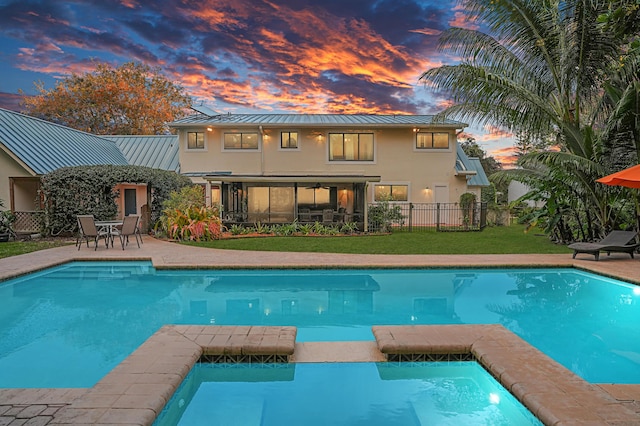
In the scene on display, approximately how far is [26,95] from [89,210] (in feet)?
74.4

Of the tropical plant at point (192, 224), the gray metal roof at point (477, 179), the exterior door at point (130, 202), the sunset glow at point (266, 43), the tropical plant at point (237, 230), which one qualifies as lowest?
the tropical plant at point (237, 230)

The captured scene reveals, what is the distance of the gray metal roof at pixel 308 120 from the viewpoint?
20594mm

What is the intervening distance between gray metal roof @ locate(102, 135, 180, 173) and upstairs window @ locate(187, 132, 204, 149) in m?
1.81

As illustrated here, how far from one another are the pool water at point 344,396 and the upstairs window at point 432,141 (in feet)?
59.6

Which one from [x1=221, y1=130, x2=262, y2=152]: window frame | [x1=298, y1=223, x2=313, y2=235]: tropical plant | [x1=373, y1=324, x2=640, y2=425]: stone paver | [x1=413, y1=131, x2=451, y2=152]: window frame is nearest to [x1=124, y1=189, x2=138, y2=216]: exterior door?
[x1=221, y1=130, x2=262, y2=152]: window frame

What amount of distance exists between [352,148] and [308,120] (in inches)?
114

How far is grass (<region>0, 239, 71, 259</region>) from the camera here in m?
12.3

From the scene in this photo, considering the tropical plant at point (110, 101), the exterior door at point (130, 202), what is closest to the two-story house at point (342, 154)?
the exterior door at point (130, 202)

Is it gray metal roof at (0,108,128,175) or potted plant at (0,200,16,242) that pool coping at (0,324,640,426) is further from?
gray metal roof at (0,108,128,175)

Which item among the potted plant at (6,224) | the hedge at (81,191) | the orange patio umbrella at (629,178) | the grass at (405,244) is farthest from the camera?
the hedge at (81,191)

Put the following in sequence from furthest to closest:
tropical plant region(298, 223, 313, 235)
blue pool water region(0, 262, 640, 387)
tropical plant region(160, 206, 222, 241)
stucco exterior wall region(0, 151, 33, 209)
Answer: tropical plant region(298, 223, 313, 235), stucco exterior wall region(0, 151, 33, 209), tropical plant region(160, 206, 222, 241), blue pool water region(0, 262, 640, 387)

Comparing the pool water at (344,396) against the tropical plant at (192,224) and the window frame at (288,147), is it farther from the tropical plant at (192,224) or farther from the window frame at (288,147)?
the window frame at (288,147)

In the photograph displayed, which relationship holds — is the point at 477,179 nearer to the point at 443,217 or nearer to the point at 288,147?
the point at 443,217

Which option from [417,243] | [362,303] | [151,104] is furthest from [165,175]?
[151,104]
